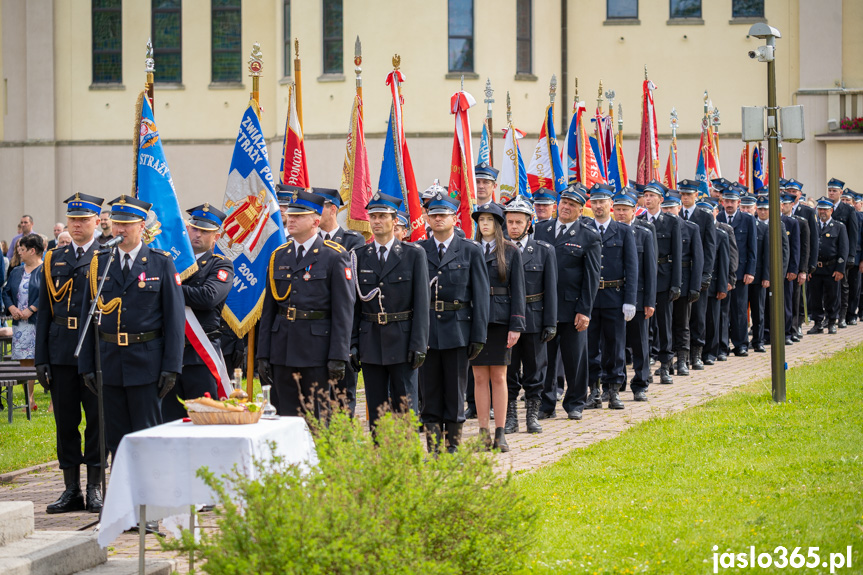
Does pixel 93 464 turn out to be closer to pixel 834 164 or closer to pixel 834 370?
pixel 834 370

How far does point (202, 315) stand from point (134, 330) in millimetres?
1122

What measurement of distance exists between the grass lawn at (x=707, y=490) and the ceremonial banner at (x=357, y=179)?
3613 mm

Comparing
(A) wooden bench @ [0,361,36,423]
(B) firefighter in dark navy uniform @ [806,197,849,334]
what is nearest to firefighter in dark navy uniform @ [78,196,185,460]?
(A) wooden bench @ [0,361,36,423]

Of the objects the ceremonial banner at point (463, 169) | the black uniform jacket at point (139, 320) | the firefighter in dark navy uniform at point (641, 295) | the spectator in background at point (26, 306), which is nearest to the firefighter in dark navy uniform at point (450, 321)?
the black uniform jacket at point (139, 320)

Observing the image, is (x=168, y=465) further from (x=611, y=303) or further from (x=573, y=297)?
(x=611, y=303)

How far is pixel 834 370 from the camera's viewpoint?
14.7 metres

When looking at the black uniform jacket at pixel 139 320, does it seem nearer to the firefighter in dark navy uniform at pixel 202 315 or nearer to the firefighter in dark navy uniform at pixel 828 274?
the firefighter in dark navy uniform at pixel 202 315

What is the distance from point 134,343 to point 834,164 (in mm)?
26076

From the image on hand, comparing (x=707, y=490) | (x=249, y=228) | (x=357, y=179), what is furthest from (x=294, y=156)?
(x=707, y=490)

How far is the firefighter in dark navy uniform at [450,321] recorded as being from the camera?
387 inches

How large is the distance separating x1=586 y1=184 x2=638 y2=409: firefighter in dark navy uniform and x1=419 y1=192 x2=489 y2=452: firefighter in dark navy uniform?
346 centimetres

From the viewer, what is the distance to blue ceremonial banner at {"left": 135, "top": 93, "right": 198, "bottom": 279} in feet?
29.9

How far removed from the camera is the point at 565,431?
455 inches

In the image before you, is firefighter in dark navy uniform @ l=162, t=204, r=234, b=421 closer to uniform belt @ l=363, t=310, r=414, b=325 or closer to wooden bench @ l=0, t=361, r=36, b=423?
uniform belt @ l=363, t=310, r=414, b=325
